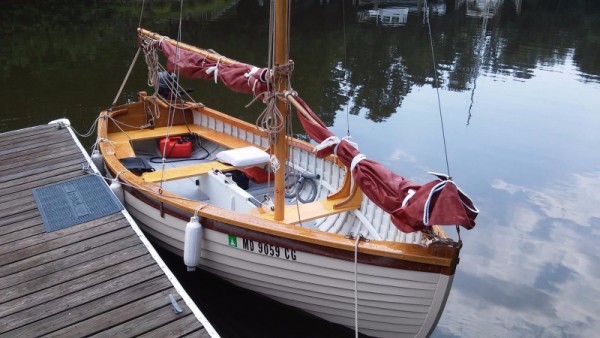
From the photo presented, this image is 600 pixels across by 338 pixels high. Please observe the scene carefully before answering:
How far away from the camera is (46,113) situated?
1515 cm

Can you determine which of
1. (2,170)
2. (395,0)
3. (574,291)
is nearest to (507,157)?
(574,291)

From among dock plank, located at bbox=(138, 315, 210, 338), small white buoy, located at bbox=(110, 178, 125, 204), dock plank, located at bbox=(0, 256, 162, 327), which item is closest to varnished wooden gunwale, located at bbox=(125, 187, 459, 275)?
dock plank, located at bbox=(0, 256, 162, 327)

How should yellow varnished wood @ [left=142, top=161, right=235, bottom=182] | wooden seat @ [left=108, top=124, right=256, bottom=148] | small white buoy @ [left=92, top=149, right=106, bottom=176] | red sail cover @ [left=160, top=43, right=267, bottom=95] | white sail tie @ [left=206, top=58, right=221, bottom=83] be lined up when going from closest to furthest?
red sail cover @ [left=160, top=43, right=267, bottom=95] < yellow varnished wood @ [left=142, top=161, right=235, bottom=182] < white sail tie @ [left=206, top=58, right=221, bottom=83] < small white buoy @ [left=92, top=149, right=106, bottom=176] < wooden seat @ [left=108, top=124, right=256, bottom=148]

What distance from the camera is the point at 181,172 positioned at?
810cm

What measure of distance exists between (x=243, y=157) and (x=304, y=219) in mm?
1544

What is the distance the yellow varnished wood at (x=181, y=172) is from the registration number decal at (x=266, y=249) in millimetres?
2068

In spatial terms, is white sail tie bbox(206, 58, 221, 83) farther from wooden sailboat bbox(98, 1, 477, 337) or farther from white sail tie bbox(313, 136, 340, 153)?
white sail tie bbox(313, 136, 340, 153)

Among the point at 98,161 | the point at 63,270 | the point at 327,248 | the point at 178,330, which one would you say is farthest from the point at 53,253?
the point at 327,248

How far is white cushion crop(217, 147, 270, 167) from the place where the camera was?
7.52m

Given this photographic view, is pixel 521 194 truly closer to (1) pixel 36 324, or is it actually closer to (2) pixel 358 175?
(2) pixel 358 175

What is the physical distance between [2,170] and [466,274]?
26.1 feet

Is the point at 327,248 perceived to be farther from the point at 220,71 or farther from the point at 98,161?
the point at 98,161

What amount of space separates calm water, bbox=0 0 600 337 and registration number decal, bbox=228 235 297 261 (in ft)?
4.54

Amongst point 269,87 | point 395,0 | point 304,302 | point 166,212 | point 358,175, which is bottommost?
point 304,302
